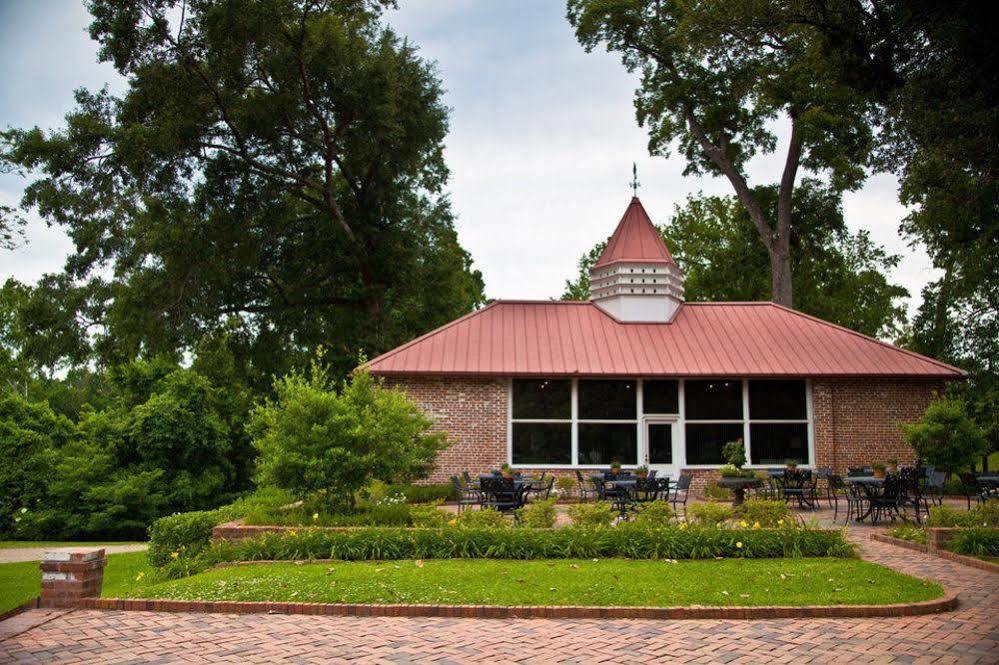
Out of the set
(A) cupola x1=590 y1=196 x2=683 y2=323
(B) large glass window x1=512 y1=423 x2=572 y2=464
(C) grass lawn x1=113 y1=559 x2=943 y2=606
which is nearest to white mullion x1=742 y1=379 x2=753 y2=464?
(A) cupola x1=590 y1=196 x2=683 y2=323

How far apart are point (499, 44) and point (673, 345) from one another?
10.1m

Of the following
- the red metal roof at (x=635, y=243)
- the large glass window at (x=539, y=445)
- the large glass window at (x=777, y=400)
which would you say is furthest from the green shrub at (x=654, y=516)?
the red metal roof at (x=635, y=243)

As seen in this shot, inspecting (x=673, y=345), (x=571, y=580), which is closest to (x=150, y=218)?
(x=673, y=345)

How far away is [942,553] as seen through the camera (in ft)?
35.3

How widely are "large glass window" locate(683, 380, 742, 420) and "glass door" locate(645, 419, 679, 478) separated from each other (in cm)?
63

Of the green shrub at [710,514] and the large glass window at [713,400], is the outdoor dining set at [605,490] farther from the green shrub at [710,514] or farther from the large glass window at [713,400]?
the large glass window at [713,400]

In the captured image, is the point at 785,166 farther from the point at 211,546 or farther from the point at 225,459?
the point at 211,546

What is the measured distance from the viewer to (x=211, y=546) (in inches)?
426

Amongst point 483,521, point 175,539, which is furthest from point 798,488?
point 175,539

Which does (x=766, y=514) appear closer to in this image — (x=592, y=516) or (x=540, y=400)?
(x=592, y=516)

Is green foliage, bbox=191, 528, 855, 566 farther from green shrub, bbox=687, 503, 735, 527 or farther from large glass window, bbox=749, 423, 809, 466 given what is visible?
large glass window, bbox=749, 423, 809, 466

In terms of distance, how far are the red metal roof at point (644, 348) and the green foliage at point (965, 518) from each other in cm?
809

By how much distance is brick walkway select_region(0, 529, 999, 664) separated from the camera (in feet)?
20.6

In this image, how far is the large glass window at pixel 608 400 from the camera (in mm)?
20531
